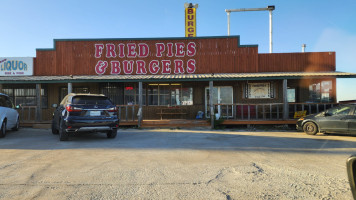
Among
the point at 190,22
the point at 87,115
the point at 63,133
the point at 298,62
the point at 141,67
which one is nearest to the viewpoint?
the point at 87,115

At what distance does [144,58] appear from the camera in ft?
50.2

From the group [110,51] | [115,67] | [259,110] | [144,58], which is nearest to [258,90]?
[259,110]

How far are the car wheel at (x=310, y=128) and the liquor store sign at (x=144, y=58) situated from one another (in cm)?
764

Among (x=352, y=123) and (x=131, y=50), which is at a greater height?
(x=131, y=50)

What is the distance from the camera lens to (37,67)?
1510cm

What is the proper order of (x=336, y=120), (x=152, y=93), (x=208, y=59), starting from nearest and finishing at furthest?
1. (x=336, y=120)
2. (x=152, y=93)
3. (x=208, y=59)

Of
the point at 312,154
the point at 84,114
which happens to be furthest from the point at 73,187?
the point at 312,154

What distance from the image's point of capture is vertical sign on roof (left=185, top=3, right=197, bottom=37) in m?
17.2

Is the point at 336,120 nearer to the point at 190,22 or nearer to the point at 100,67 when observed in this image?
the point at 190,22

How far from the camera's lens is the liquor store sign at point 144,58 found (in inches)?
598

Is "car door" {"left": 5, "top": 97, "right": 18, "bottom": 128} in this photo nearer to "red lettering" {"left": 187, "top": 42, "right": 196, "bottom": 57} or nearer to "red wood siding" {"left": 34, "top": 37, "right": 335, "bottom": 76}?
"red wood siding" {"left": 34, "top": 37, "right": 335, "bottom": 76}

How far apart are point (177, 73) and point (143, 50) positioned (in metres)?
2.80

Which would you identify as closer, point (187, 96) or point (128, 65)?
point (187, 96)

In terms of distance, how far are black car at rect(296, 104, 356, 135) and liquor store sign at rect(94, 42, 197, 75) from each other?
7.81 meters
